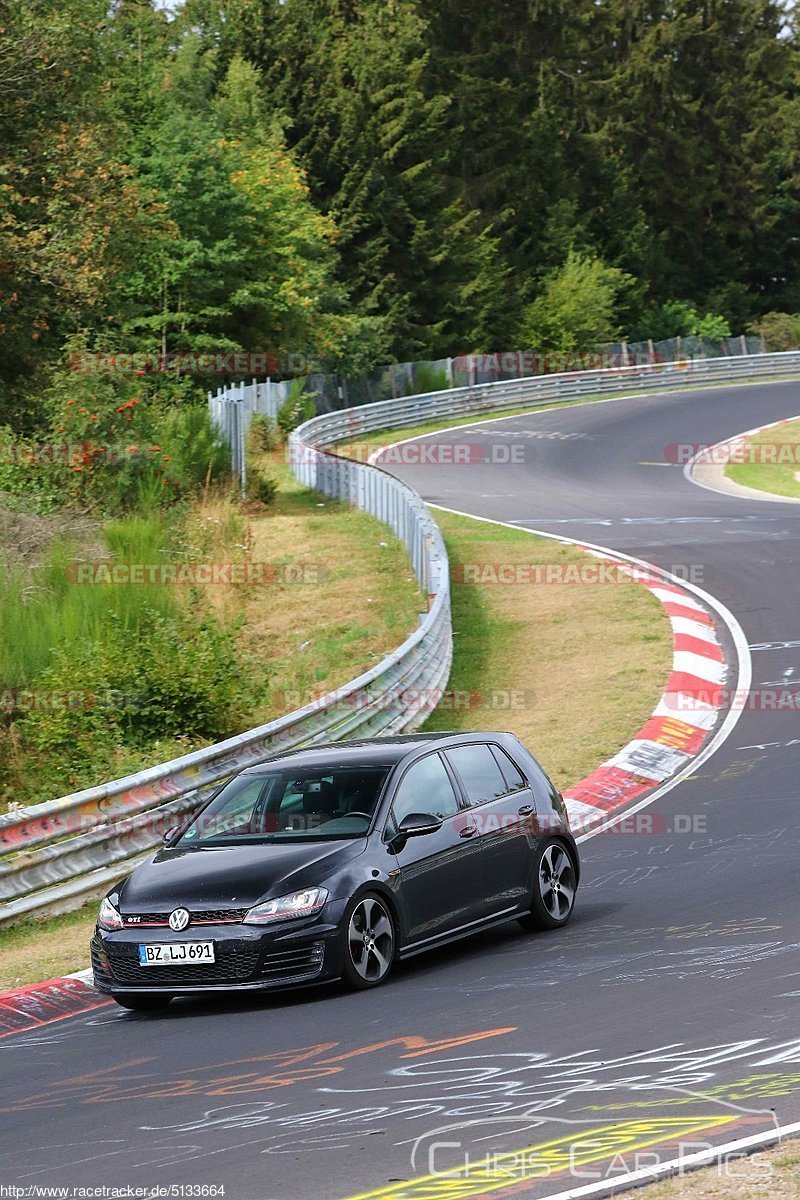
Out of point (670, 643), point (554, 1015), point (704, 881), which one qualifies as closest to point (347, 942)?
point (554, 1015)

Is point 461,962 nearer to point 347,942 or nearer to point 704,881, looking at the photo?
point 347,942

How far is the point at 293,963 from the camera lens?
9109mm

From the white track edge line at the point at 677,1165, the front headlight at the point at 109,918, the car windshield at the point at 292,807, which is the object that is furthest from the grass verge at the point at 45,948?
the white track edge line at the point at 677,1165

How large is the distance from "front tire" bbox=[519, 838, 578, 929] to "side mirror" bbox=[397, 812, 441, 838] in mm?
1067

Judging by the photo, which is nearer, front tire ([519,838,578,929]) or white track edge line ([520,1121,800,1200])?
white track edge line ([520,1121,800,1200])

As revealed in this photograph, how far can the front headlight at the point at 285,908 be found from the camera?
909cm

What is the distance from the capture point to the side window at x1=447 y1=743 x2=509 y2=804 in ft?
35.2

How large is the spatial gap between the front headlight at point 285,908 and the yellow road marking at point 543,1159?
3.14m

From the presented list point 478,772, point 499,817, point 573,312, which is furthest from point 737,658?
point 573,312

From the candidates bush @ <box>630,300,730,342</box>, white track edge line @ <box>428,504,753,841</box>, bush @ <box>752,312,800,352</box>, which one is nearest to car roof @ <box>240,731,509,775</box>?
white track edge line @ <box>428,504,753,841</box>

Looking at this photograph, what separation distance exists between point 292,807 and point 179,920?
1283 millimetres

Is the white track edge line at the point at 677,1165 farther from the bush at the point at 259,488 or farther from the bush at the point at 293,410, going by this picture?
the bush at the point at 293,410

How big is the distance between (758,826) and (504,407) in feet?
141

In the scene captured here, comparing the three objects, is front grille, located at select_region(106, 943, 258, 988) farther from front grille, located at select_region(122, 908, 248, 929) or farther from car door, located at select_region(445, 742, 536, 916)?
car door, located at select_region(445, 742, 536, 916)
